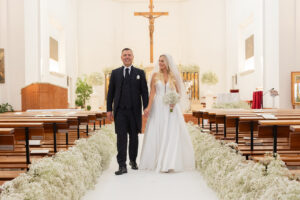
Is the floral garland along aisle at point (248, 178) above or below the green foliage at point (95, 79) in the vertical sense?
below

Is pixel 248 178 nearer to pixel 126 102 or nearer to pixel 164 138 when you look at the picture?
pixel 164 138

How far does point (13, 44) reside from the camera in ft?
36.1

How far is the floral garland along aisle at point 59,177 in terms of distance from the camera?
2176 mm

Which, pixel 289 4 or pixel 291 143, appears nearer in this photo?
pixel 291 143

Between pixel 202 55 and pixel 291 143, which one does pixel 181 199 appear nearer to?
pixel 291 143

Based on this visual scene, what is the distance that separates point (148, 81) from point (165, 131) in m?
0.85

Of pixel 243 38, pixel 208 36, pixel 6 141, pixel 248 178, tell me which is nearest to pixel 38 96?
pixel 6 141

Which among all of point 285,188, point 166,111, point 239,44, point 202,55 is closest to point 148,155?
point 166,111

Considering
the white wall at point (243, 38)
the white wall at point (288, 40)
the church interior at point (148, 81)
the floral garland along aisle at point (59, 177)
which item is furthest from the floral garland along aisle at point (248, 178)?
the white wall at point (243, 38)

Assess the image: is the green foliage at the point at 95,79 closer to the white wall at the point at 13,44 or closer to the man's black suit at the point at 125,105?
the white wall at the point at 13,44

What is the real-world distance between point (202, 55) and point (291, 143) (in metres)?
17.2

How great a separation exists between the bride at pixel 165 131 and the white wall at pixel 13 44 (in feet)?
24.1

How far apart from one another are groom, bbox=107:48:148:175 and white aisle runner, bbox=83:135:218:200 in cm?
32

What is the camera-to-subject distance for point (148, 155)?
475cm
